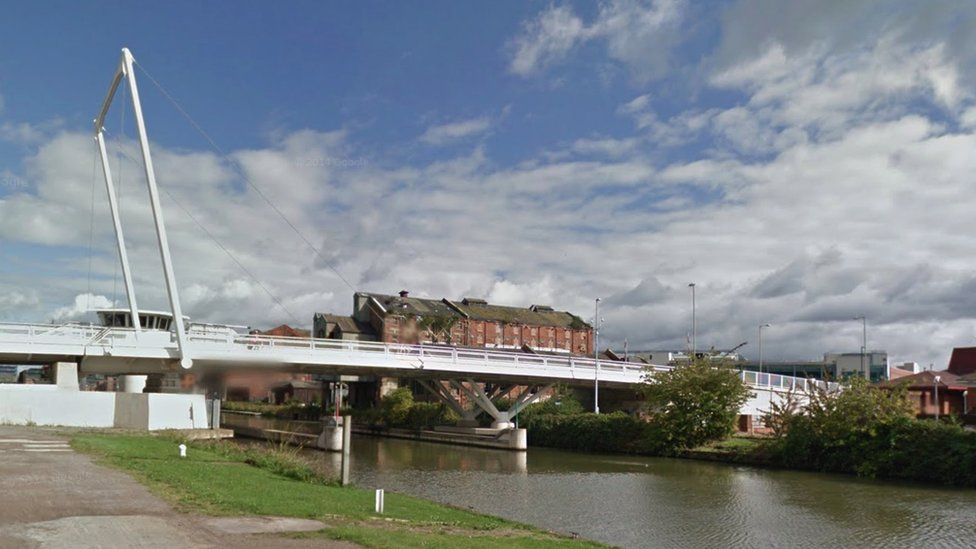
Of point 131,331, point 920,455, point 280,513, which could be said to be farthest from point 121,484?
point 920,455

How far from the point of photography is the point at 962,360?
300 ft

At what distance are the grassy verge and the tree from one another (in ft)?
102

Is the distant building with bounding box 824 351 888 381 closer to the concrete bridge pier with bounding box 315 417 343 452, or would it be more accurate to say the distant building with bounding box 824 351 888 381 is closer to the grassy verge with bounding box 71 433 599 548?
the concrete bridge pier with bounding box 315 417 343 452

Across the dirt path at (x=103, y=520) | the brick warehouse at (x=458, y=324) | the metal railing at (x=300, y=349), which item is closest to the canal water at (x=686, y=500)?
the metal railing at (x=300, y=349)

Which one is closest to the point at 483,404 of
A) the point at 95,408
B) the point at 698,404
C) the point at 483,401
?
the point at 483,401

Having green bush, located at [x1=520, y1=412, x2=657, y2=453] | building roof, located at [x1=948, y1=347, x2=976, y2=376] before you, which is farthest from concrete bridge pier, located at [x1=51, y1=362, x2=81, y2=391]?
building roof, located at [x1=948, y1=347, x2=976, y2=376]

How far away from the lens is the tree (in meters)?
52.3

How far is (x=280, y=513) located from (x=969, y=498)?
30.8 meters

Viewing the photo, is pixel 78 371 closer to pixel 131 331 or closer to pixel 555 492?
pixel 131 331

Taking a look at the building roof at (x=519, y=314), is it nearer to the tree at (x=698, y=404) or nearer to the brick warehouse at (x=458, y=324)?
the brick warehouse at (x=458, y=324)

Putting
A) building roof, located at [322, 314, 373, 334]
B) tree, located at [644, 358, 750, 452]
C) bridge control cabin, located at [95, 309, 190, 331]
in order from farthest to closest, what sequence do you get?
building roof, located at [322, 314, 373, 334] → bridge control cabin, located at [95, 309, 190, 331] → tree, located at [644, 358, 750, 452]

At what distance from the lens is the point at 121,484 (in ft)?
61.0

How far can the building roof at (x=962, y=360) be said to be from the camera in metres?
89.3

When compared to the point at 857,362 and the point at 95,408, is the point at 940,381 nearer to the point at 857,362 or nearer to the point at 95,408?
the point at 95,408
